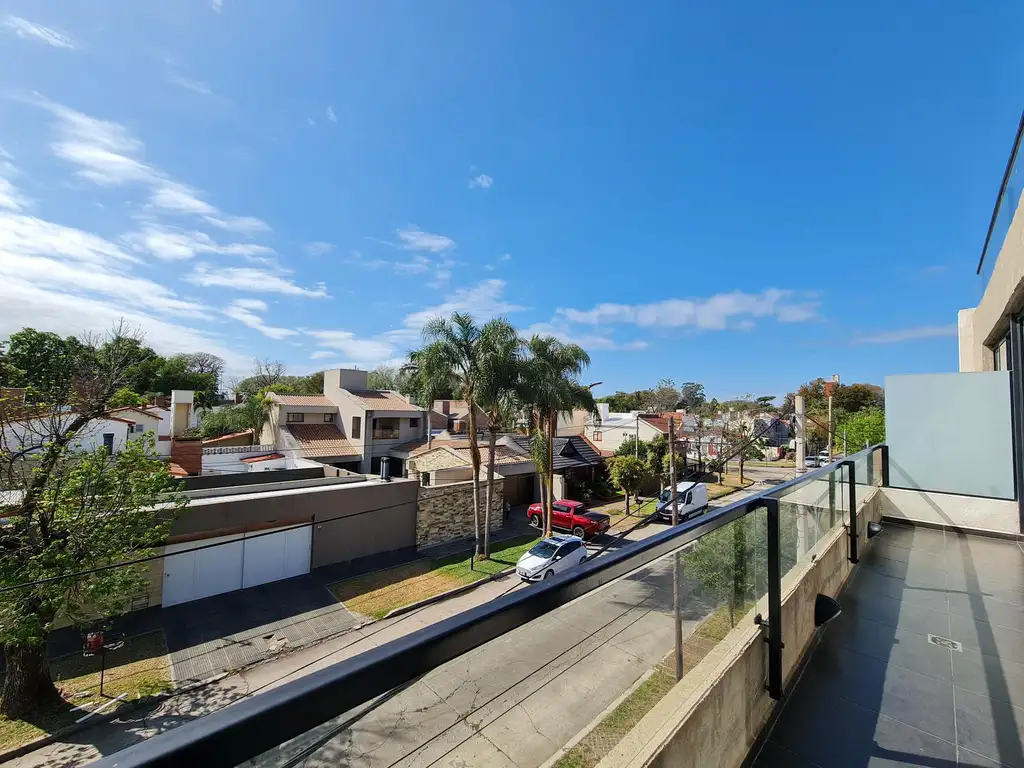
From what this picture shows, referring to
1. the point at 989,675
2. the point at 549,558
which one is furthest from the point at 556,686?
the point at 549,558

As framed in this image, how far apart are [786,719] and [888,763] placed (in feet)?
1.12

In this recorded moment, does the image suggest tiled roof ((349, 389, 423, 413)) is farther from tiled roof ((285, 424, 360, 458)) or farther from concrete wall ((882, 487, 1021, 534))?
concrete wall ((882, 487, 1021, 534))

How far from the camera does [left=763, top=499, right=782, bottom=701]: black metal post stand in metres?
2.04

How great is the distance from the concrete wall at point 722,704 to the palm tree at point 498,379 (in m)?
11.6

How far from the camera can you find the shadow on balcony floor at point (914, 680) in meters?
1.81

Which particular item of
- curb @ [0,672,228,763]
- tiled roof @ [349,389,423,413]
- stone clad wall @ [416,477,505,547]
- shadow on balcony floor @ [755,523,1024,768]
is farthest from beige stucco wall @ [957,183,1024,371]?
tiled roof @ [349,389,423,413]

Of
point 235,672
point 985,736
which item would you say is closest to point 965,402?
point 985,736

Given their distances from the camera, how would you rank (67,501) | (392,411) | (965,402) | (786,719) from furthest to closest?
(392,411) < (67,501) < (965,402) < (786,719)

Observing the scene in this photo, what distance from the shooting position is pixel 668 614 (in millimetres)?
1787

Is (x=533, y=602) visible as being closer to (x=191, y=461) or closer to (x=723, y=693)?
(x=723, y=693)

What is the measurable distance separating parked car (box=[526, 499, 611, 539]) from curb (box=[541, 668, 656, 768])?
15540 mm

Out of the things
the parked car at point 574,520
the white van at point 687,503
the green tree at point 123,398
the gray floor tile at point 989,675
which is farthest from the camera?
the white van at point 687,503

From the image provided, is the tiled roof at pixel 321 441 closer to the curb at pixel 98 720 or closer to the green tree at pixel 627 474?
the green tree at pixel 627 474

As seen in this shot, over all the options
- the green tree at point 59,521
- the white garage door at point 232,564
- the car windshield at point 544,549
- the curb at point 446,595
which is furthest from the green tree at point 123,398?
the car windshield at point 544,549
